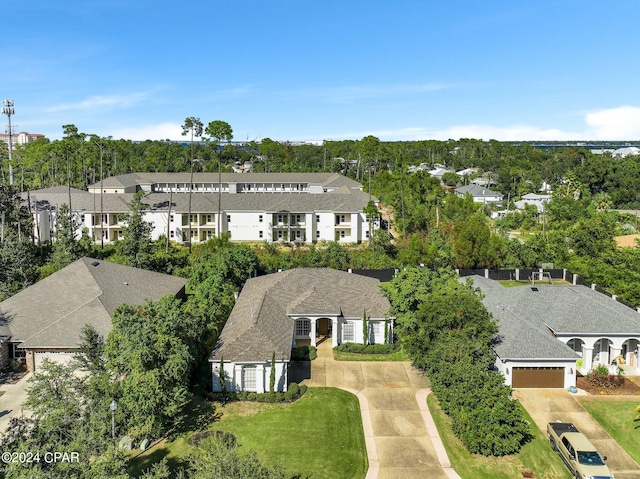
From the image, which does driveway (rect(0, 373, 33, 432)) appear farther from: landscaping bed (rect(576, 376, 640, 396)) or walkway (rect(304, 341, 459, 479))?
landscaping bed (rect(576, 376, 640, 396))

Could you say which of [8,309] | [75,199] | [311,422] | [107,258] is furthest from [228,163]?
[311,422]

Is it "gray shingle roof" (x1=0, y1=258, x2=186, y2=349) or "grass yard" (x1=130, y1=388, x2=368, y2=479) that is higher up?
"gray shingle roof" (x1=0, y1=258, x2=186, y2=349)

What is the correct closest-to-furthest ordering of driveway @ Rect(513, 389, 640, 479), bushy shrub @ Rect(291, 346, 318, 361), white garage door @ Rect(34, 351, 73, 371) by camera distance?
driveway @ Rect(513, 389, 640, 479)
white garage door @ Rect(34, 351, 73, 371)
bushy shrub @ Rect(291, 346, 318, 361)

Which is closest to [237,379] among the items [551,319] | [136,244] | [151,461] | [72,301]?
[151,461]

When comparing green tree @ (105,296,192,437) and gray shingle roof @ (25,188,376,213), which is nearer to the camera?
green tree @ (105,296,192,437)

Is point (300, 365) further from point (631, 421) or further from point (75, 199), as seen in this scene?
point (75, 199)

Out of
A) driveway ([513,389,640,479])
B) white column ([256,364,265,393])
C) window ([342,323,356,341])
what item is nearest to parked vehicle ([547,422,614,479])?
driveway ([513,389,640,479])
